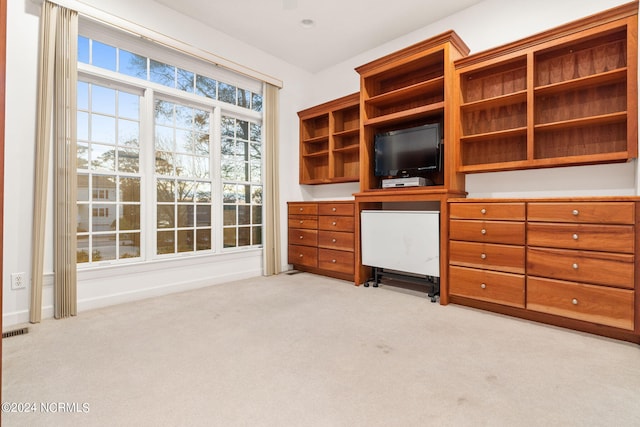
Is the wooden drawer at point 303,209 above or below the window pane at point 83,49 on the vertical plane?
below

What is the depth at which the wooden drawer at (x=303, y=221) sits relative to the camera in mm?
4078

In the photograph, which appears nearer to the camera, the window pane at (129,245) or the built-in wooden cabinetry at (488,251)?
the built-in wooden cabinetry at (488,251)

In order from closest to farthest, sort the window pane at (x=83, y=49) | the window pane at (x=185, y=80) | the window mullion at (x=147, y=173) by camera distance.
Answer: the window pane at (x=83, y=49), the window mullion at (x=147, y=173), the window pane at (x=185, y=80)

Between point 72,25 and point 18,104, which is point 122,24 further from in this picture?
point 18,104

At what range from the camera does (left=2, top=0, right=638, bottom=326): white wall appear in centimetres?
244

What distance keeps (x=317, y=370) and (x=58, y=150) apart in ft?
8.58

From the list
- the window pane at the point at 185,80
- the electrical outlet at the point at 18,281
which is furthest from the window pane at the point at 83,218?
the window pane at the point at 185,80

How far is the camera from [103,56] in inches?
115

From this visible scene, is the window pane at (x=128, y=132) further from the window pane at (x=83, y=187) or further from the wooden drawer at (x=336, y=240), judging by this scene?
the wooden drawer at (x=336, y=240)

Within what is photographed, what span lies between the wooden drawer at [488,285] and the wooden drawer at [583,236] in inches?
13.2

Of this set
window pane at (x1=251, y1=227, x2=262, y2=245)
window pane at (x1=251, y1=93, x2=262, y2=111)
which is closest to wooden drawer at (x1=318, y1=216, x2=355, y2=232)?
window pane at (x1=251, y1=227, x2=262, y2=245)

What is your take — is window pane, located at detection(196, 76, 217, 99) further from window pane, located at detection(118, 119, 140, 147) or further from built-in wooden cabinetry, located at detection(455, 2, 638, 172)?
built-in wooden cabinetry, located at detection(455, 2, 638, 172)

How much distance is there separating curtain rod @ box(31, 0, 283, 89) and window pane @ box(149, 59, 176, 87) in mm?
226

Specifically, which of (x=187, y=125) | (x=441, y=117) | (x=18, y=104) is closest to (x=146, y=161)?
(x=187, y=125)
